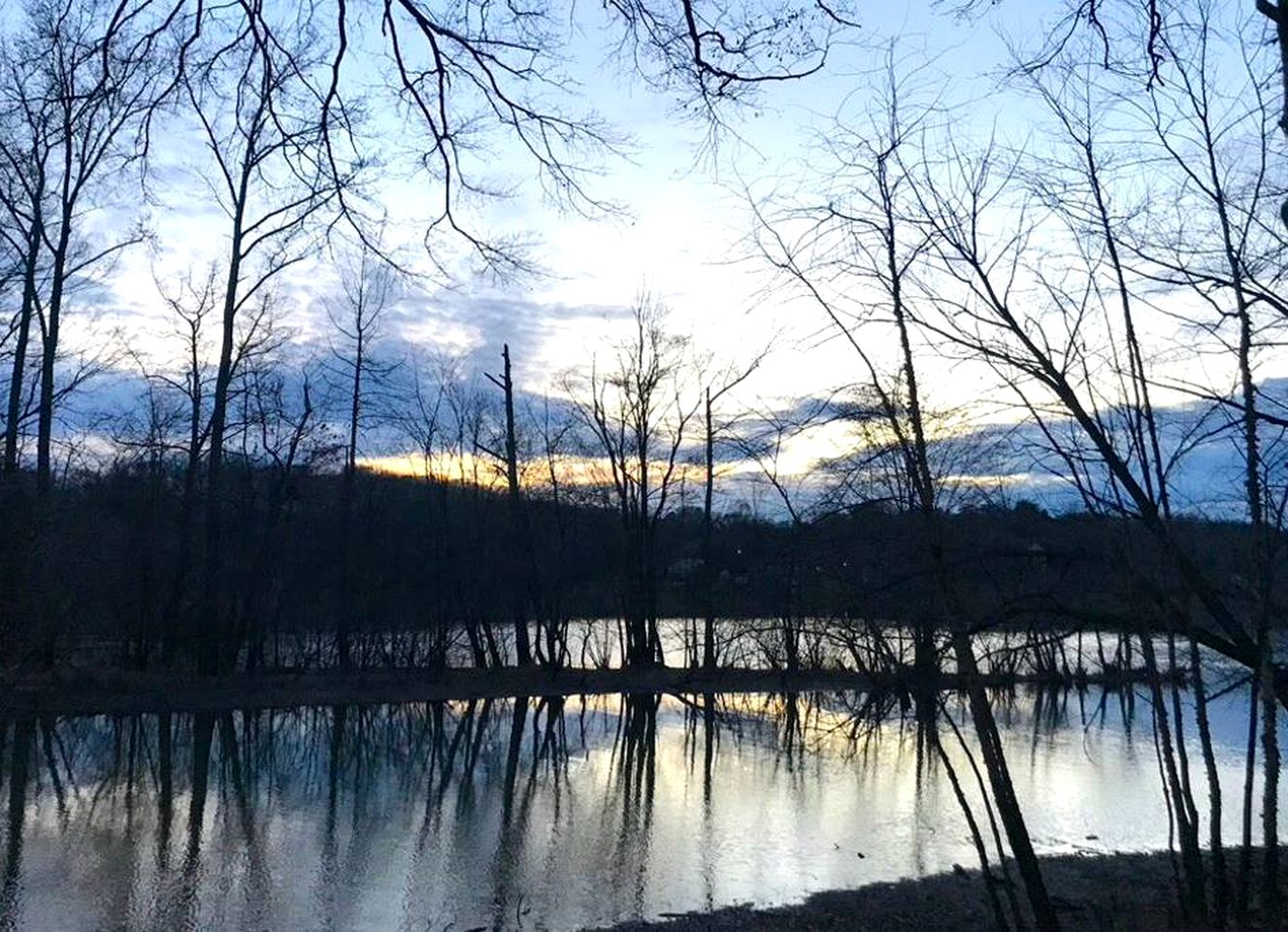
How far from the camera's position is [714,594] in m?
41.8

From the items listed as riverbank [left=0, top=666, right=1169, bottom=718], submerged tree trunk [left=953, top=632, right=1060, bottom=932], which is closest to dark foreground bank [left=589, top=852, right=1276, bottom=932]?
submerged tree trunk [left=953, top=632, right=1060, bottom=932]

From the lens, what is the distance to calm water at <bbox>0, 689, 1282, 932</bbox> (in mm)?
12188

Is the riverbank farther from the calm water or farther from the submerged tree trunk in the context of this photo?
the submerged tree trunk

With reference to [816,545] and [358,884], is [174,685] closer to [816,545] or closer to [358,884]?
[358,884]

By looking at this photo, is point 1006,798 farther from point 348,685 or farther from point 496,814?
point 348,685

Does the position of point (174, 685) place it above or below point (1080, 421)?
below

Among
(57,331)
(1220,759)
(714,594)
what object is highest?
(57,331)

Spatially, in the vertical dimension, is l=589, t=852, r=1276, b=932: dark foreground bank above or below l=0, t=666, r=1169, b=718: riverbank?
below

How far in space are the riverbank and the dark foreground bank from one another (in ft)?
24.3

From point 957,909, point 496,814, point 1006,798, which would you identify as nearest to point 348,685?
point 496,814

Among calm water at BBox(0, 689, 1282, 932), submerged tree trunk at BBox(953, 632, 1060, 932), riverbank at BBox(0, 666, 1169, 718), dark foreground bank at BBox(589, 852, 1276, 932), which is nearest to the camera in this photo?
submerged tree trunk at BBox(953, 632, 1060, 932)

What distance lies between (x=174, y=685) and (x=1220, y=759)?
943 inches

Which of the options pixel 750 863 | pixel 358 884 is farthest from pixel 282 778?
pixel 750 863

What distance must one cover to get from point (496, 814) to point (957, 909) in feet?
24.5
